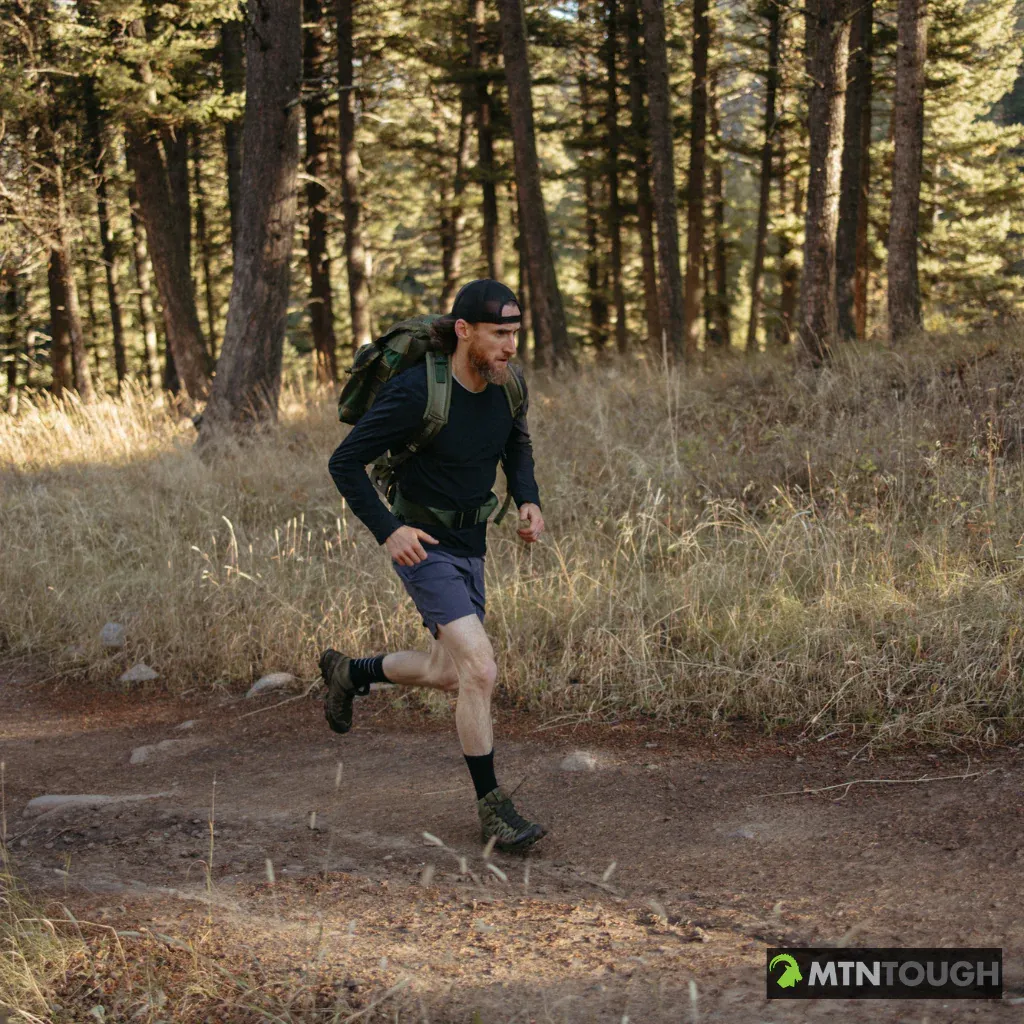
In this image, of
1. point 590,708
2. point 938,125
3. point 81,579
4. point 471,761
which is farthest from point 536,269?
point 938,125

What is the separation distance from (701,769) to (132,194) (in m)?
23.9

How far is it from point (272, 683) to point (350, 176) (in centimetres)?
1486

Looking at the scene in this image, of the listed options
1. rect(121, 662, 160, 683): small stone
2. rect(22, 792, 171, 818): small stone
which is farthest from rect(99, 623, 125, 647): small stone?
rect(22, 792, 171, 818): small stone

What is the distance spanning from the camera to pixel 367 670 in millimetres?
5082

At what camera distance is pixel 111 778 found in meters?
5.66

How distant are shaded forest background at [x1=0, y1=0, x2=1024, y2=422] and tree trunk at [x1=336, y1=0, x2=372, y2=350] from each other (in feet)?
0.19

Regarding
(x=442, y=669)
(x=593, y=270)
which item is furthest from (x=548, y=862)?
(x=593, y=270)

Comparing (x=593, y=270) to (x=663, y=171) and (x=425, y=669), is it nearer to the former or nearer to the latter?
(x=663, y=171)

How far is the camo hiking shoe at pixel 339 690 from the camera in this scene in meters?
5.16

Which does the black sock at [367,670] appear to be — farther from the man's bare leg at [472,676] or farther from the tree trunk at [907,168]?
the tree trunk at [907,168]

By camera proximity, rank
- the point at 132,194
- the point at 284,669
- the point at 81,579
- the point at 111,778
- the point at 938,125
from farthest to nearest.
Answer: the point at 938,125 → the point at 132,194 → the point at 81,579 → the point at 284,669 → the point at 111,778

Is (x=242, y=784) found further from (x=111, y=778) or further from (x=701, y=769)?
(x=701, y=769)

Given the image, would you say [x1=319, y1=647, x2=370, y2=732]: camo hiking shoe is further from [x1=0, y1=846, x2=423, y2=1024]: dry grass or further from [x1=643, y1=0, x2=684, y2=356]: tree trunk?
[x1=643, y1=0, x2=684, y2=356]: tree trunk

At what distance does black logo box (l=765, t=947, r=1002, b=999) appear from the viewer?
3.06 meters
